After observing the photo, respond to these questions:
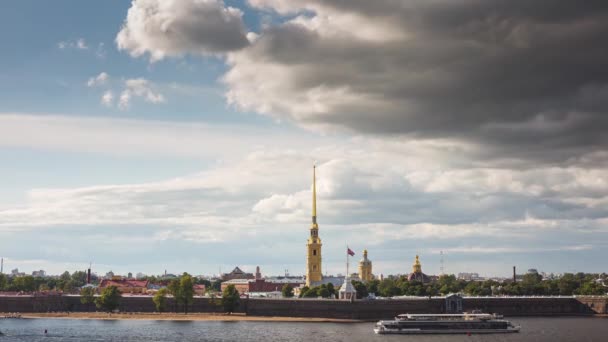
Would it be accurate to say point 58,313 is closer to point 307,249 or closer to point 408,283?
point 307,249

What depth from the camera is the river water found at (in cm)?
10400

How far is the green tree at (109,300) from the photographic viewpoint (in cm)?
15488

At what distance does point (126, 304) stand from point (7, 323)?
29032 millimetres

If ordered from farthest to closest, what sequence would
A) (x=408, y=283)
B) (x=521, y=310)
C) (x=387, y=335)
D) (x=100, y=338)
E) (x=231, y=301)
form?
(x=408, y=283) → (x=521, y=310) → (x=231, y=301) → (x=387, y=335) → (x=100, y=338)

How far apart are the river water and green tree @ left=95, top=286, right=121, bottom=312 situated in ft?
48.0

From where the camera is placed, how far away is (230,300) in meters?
150

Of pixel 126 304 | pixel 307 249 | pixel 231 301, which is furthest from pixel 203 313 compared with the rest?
pixel 307 249

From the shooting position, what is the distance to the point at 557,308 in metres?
165

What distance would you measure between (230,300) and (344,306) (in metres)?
20.8

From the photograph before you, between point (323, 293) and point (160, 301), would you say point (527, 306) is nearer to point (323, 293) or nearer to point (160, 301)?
point (323, 293)

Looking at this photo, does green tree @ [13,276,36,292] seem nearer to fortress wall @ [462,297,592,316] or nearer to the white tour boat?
fortress wall @ [462,297,592,316]

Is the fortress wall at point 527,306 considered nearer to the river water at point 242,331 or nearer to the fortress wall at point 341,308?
the fortress wall at point 341,308

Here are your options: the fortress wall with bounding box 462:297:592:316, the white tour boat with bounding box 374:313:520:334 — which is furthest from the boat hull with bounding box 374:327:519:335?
the fortress wall with bounding box 462:297:592:316

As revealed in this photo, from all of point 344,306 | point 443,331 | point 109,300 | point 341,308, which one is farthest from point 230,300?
point 443,331
